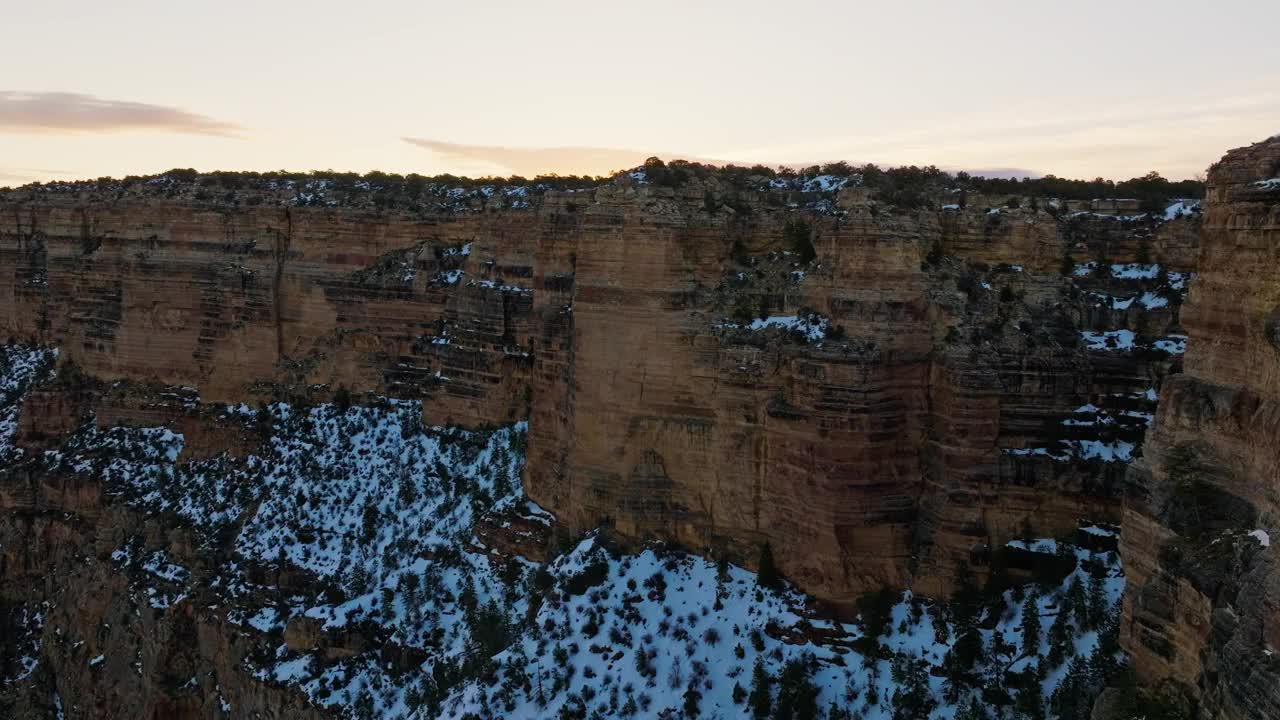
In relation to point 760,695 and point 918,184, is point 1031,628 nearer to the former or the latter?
point 760,695

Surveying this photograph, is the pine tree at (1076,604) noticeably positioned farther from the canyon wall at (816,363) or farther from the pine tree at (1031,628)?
the canyon wall at (816,363)

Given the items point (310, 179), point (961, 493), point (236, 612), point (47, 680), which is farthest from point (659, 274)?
point (47, 680)

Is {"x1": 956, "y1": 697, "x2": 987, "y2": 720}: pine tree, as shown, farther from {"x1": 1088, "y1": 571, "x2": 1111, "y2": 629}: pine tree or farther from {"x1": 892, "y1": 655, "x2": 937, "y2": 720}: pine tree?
{"x1": 1088, "y1": 571, "x2": 1111, "y2": 629}: pine tree

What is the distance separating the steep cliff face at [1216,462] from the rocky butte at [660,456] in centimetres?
8

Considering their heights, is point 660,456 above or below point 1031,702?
above

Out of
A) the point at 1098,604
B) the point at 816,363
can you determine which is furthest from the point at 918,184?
the point at 1098,604

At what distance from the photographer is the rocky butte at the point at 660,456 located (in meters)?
18.5

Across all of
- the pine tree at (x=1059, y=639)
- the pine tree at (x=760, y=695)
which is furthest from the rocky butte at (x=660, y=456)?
the pine tree at (x=760, y=695)

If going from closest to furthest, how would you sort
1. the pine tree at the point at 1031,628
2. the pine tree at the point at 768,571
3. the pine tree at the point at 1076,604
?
the pine tree at the point at 1076,604 → the pine tree at the point at 1031,628 → the pine tree at the point at 768,571

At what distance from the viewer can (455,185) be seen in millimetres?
55875

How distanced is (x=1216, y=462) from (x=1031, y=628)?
10.0 m

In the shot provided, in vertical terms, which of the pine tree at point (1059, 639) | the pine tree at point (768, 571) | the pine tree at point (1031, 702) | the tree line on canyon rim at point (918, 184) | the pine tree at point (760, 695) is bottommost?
the pine tree at point (760, 695)

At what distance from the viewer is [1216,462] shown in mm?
16734

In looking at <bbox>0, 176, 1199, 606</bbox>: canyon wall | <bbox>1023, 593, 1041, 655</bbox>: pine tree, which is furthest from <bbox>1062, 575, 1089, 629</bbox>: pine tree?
<bbox>0, 176, 1199, 606</bbox>: canyon wall
